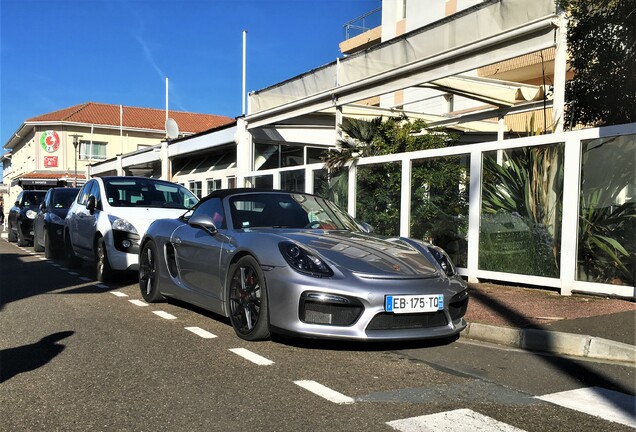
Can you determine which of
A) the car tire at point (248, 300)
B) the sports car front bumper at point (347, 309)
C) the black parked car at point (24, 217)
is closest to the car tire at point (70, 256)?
the black parked car at point (24, 217)

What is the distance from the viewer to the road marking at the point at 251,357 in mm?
4465

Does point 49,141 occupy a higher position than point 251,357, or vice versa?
point 49,141

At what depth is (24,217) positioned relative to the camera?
53.2 feet

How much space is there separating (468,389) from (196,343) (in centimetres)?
243

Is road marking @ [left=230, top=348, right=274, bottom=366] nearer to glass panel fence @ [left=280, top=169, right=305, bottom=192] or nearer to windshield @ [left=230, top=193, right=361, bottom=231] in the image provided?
windshield @ [left=230, top=193, right=361, bottom=231]

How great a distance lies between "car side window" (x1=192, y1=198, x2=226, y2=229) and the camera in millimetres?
5853

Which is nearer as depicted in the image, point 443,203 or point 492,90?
point 443,203

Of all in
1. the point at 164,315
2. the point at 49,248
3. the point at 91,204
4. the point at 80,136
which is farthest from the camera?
the point at 80,136

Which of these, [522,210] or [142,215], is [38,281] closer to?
[142,215]

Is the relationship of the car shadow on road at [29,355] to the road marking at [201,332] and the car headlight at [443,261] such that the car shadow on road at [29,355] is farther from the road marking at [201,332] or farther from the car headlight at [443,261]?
the car headlight at [443,261]

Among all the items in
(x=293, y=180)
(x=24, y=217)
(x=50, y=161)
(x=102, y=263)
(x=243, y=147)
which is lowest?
(x=102, y=263)

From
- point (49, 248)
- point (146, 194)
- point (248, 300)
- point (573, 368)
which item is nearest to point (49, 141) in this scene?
point (49, 248)

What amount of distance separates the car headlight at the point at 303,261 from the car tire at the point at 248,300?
0.99 feet

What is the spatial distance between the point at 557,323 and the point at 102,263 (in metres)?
6.53
